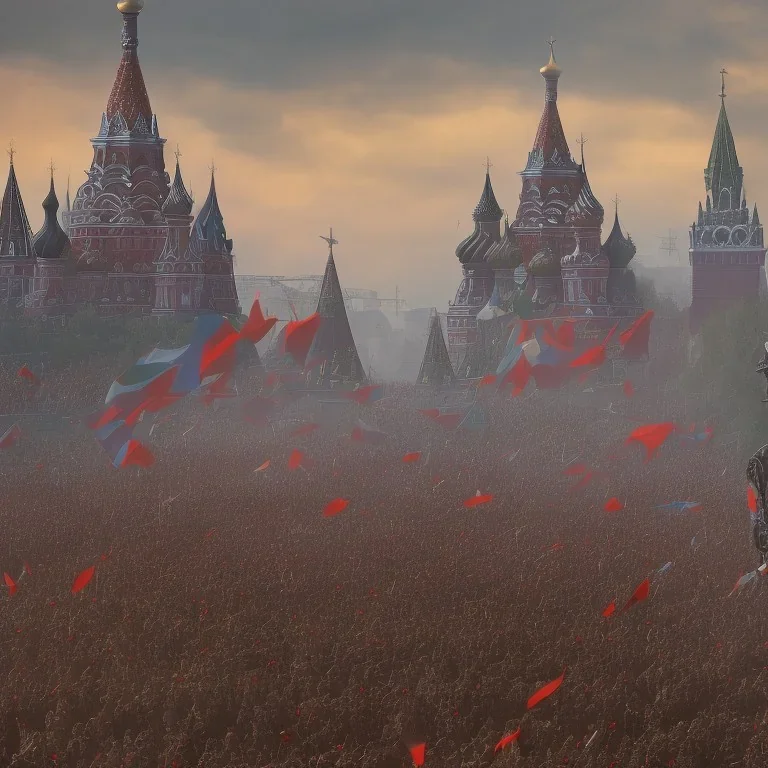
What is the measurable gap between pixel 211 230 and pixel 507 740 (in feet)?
104

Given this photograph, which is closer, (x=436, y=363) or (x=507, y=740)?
(x=507, y=740)

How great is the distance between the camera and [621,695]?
1033 cm

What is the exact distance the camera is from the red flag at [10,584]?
1397 cm

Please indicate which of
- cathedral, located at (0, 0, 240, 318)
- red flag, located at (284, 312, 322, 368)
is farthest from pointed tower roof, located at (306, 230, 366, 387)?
cathedral, located at (0, 0, 240, 318)

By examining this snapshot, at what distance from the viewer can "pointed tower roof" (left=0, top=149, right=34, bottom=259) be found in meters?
38.7

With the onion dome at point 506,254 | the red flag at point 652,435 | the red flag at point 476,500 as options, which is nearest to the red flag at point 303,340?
the red flag at point 652,435

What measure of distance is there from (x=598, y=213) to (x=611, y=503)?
83.1 feet

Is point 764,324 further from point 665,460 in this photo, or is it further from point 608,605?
point 608,605

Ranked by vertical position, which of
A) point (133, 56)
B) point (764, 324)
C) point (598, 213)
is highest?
point (133, 56)

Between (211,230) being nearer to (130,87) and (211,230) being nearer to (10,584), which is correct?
(130,87)

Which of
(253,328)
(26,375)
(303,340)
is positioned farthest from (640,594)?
(253,328)

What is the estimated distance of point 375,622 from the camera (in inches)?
474

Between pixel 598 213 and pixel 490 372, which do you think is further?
pixel 598 213

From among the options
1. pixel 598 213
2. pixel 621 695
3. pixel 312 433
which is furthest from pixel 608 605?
pixel 598 213
